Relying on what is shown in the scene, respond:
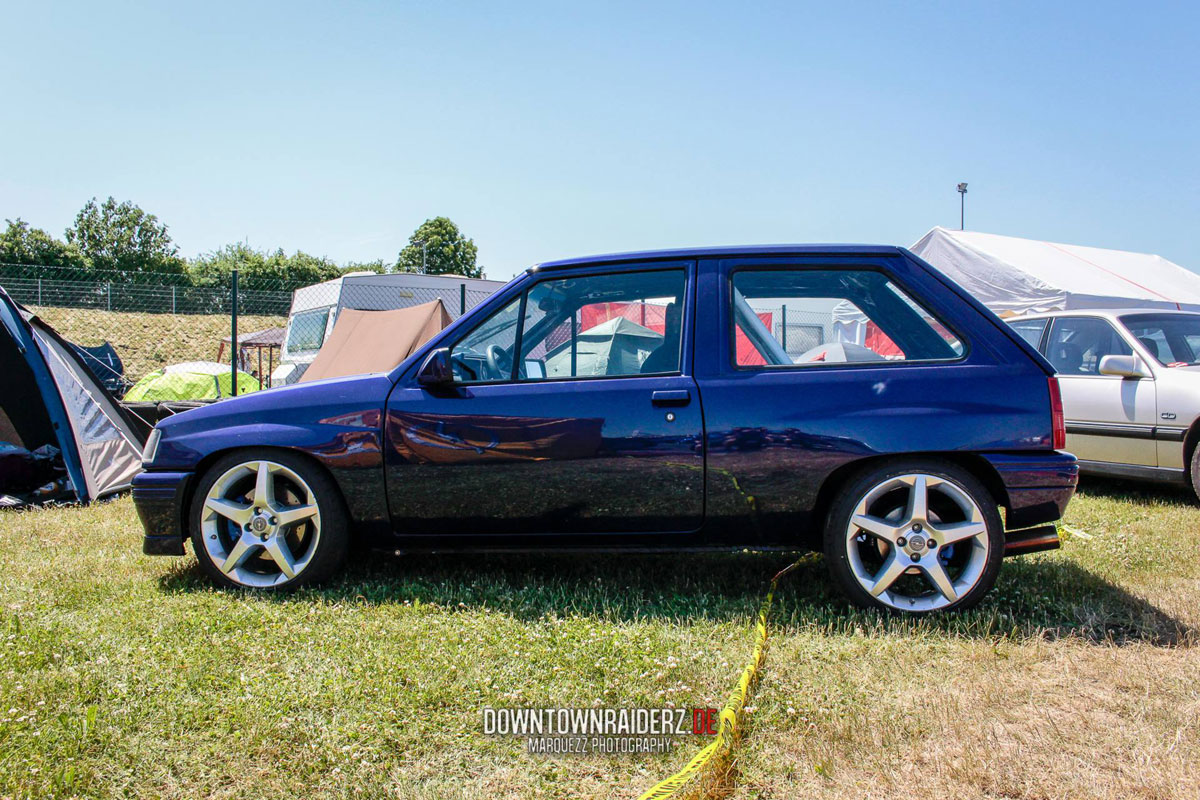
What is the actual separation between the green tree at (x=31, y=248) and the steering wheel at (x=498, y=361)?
47.2 m

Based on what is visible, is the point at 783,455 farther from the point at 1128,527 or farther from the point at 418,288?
the point at 418,288

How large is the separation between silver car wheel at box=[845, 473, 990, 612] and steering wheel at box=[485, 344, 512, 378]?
5.36ft

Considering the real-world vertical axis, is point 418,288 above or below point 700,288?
above

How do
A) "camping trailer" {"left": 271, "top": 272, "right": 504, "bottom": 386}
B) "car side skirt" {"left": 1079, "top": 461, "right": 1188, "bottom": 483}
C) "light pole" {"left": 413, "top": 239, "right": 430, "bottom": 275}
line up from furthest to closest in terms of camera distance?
"light pole" {"left": 413, "top": 239, "right": 430, "bottom": 275} → "camping trailer" {"left": 271, "top": 272, "right": 504, "bottom": 386} → "car side skirt" {"left": 1079, "top": 461, "right": 1188, "bottom": 483}

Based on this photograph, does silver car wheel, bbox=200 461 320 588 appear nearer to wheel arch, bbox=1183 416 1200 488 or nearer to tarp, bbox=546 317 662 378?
tarp, bbox=546 317 662 378

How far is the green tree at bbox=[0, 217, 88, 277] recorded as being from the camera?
42094 mm

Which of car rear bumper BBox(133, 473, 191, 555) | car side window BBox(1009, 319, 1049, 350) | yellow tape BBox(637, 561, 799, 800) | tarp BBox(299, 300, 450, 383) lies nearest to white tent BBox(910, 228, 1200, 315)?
car side window BBox(1009, 319, 1049, 350)

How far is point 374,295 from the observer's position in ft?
42.4

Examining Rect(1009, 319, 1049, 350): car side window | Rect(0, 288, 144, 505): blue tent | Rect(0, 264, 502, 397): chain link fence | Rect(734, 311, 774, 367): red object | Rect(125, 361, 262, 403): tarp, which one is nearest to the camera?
Rect(734, 311, 774, 367): red object

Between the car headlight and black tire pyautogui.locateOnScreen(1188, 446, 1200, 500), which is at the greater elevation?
the car headlight

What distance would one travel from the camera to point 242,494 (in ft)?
12.2

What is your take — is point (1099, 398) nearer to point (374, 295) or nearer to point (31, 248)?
point (374, 295)

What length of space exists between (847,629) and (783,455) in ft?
2.40

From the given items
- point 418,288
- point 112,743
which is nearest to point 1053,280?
point 418,288
